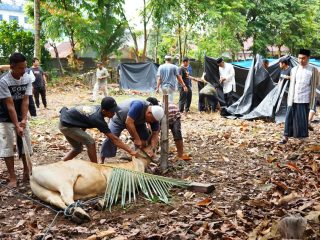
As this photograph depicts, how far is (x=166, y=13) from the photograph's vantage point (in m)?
24.7

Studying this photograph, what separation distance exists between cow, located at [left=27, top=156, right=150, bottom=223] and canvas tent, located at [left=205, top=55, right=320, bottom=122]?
727 cm

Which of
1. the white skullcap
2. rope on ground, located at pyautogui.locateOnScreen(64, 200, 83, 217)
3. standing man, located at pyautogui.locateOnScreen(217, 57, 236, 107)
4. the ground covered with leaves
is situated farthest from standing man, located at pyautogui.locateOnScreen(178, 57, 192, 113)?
rope on ground, located at pyautogui.locateOnScreen(64, 200, 83, 217)

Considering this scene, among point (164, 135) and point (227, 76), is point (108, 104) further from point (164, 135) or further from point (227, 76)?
point (227, 76)

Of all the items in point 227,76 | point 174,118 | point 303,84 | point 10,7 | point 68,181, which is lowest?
point 68,181

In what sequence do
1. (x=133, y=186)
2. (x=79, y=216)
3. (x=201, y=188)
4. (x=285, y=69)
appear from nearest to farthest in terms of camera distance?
(x=79, y=216)
(x=133, y=186)
(x=201, y=188)
(x=285, y=69)

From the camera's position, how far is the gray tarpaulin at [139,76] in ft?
73.7

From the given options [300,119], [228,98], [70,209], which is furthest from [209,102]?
[70,209]

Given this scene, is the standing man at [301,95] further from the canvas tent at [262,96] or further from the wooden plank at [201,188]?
the canvas tent at [262,96]

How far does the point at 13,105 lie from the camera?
5.38 m

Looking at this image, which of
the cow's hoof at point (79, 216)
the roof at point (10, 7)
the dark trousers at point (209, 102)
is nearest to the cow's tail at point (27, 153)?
the cow's hoof at point (79, 216)

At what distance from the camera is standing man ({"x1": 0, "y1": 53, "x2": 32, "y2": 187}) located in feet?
17.4

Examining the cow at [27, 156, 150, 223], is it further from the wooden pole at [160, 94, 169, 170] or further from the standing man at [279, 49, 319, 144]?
the standing man at [279, 49, 319, 144]

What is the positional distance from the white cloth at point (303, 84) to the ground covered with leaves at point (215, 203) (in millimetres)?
911

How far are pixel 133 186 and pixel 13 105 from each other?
6.42ft
